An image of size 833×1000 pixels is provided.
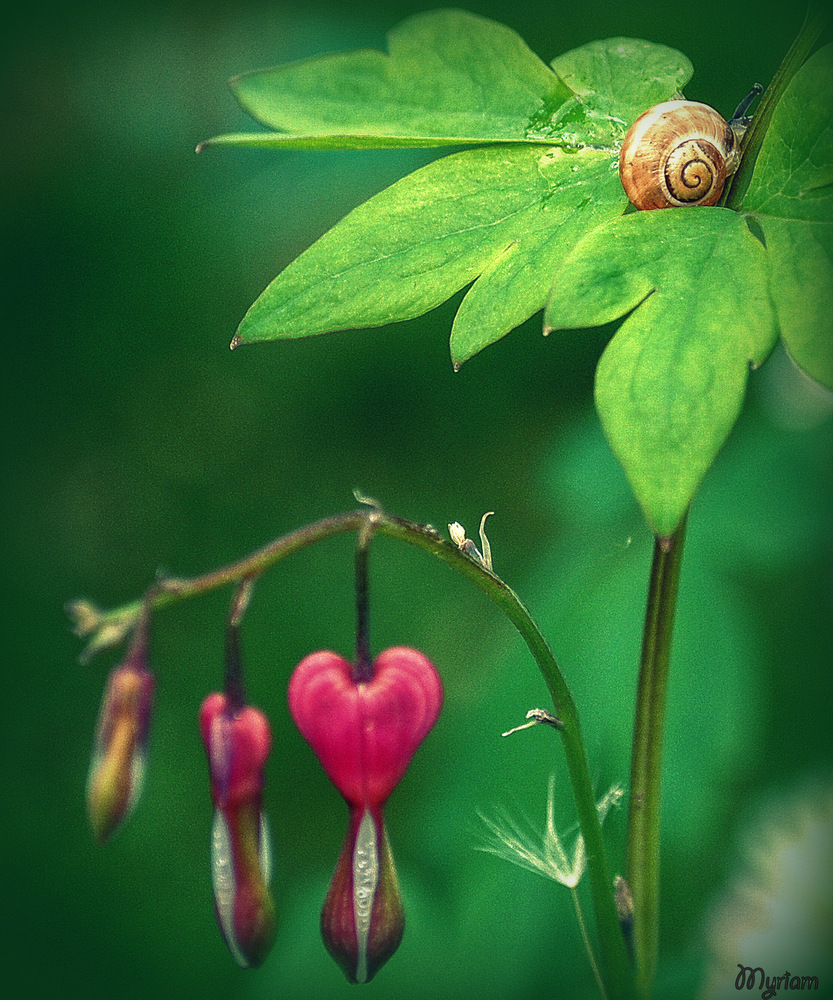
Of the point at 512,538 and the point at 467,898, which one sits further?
the point at 512,538

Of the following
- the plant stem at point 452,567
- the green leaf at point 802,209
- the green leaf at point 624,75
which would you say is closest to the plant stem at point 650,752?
the plant stem at point 452,567

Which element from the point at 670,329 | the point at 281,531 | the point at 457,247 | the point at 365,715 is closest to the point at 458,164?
the point at 457,247

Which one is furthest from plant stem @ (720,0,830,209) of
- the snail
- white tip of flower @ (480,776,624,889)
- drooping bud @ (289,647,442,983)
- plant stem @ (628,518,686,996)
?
white tip of flower @ (480,776,624,889)

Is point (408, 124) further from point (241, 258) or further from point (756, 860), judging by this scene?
point (241, 258)

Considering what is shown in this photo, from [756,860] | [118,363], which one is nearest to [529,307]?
[756,860]

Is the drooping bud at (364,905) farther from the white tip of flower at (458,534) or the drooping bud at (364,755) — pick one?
the white tip of flower at (458,534)
